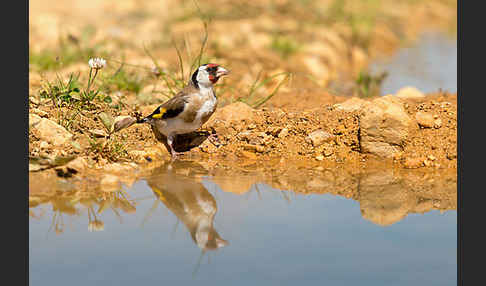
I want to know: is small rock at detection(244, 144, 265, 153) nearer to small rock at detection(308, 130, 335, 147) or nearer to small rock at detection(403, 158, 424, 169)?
small rock at detection(308, 130, 335, 147)

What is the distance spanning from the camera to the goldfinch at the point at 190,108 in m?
5.36

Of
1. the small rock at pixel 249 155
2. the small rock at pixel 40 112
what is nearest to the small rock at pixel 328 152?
the small rock at pixel 249 155

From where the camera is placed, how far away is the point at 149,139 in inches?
225

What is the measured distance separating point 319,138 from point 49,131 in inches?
94.0

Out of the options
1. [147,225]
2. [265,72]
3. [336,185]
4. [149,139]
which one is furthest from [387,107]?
[265,72]

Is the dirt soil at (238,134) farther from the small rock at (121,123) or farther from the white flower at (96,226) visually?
the white flower at (96,226)

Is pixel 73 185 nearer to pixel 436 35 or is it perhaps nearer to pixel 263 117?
pixel 263 117

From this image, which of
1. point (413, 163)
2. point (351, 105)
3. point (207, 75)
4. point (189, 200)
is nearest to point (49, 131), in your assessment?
point (207, 75)

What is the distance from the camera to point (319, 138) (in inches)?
216

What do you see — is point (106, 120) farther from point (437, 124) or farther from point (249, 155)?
point (437, 124)

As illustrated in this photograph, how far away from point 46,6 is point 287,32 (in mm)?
6167

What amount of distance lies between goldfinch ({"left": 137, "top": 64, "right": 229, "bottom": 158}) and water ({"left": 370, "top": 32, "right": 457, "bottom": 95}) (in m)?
3.27

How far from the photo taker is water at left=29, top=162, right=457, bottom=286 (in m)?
3.05

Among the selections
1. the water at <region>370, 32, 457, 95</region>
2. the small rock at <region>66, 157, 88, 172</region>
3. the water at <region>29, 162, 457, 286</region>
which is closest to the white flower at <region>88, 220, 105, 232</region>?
the water at <region>29, 162, 457, 286</region>
